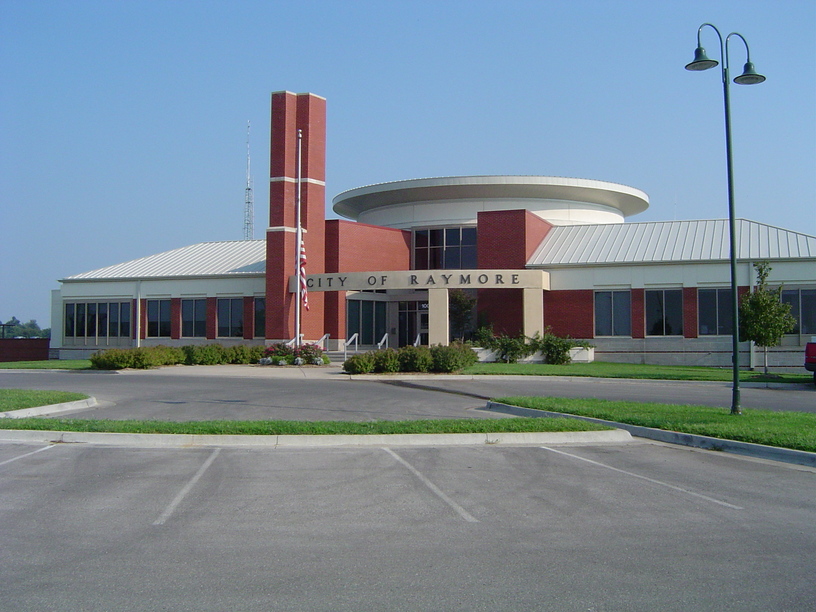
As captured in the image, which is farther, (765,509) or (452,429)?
(452,429)

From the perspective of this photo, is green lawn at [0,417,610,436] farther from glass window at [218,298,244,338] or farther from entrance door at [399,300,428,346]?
entrance door at [399,300,428,346]

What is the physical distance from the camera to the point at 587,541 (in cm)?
714

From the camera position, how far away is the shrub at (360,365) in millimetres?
28609

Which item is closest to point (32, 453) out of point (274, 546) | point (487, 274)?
point (274, 546)

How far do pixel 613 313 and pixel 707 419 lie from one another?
22821mm

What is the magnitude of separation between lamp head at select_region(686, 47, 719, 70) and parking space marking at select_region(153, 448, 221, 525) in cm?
1189

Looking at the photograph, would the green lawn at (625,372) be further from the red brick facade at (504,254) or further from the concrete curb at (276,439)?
the concrete curb at (276,439)

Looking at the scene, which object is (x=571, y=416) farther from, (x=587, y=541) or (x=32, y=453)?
(x=32, y=453)

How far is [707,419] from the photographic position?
1445cm

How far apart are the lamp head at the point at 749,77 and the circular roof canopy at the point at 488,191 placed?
27.7 meters

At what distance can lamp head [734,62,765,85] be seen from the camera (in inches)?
622

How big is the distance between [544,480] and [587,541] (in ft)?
8.86

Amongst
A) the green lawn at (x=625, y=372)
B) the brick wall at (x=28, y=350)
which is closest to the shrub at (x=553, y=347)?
the green lawn at (x=625, y=372)

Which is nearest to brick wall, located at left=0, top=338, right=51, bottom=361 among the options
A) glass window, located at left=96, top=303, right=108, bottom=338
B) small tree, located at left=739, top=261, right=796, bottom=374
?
glass window, located at left=96, top=303, right=108, bottom=338
